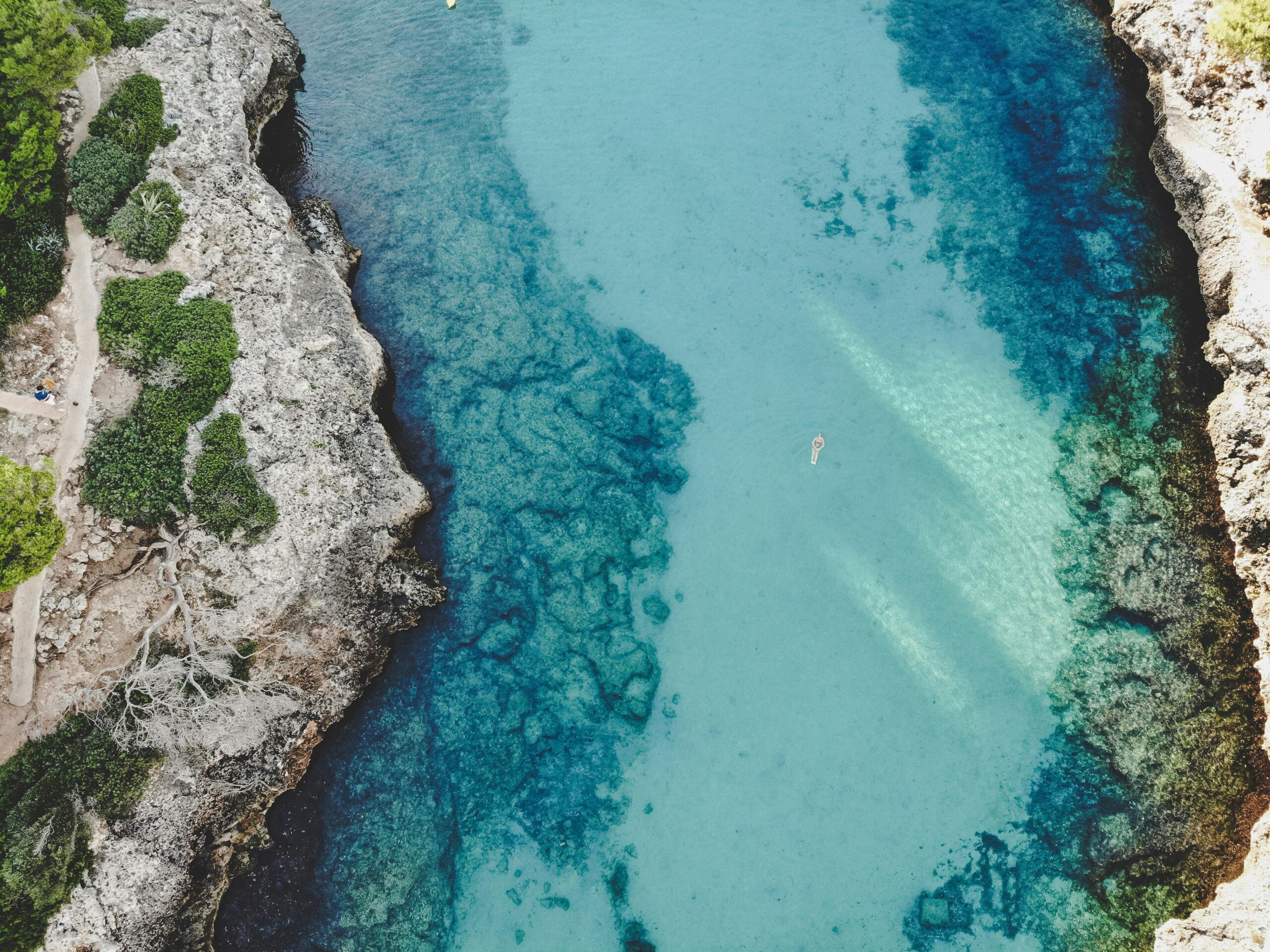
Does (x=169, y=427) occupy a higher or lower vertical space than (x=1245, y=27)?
lower

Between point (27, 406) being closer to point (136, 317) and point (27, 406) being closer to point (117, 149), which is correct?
point (136, 317)

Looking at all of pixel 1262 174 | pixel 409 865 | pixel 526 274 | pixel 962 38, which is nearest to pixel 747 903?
pixel 409 865

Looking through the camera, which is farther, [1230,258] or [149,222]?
[1230,258]

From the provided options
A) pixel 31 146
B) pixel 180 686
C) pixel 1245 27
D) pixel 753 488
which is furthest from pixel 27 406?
pixel 1245 27

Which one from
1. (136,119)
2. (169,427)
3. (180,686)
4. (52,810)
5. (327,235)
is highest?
(136,119)

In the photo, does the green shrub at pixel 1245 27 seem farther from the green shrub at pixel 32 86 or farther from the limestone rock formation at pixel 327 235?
the green shrub at pixel 32 86

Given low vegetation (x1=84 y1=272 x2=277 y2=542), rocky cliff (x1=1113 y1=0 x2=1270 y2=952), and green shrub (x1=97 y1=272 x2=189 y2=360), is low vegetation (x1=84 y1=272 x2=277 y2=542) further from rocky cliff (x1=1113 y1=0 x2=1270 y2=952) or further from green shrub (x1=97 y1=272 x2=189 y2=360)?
rocky cliff (x1=1113 y1=0 x2=1270 y2=952)

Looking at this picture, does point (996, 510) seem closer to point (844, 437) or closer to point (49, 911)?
point (844, 437)

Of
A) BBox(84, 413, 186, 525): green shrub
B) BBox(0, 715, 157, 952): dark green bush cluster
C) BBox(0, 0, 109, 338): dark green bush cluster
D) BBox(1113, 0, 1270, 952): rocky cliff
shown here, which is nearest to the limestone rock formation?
BBox(0, 0, 109, 338): dark green bush cluster
